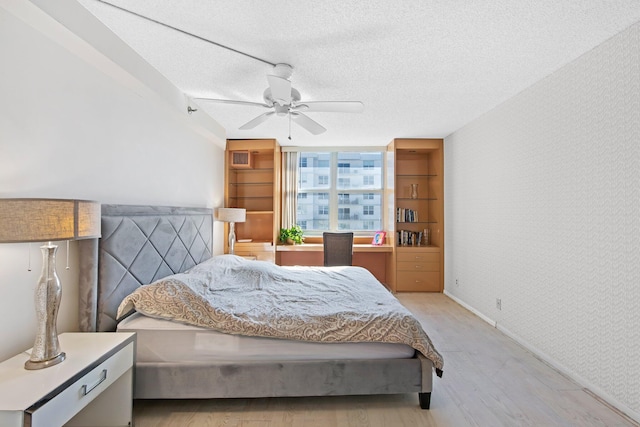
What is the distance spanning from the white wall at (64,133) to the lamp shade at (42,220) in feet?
1.47

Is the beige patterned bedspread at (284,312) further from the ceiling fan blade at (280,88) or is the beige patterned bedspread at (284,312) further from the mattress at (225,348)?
the ceiling fan blade at (280,88)

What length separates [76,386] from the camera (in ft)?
4.40

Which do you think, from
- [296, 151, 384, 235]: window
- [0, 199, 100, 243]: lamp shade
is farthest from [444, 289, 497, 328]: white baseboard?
[0, 199, 100, 243]: lamp shade

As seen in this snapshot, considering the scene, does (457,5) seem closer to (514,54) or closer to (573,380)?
(514,54)

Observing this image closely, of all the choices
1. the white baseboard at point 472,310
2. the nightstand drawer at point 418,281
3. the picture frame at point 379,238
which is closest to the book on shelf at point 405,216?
the picture frame at point 379,238

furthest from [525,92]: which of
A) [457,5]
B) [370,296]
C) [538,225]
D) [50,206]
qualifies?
[50,206]

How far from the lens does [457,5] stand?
182 cm

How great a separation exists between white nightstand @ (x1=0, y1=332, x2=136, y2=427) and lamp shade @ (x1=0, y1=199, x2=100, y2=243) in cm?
61

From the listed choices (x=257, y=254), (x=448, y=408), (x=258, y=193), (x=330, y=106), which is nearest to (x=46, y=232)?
(x=330, y=106)

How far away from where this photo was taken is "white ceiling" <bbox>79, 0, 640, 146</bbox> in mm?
1855

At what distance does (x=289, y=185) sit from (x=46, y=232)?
4318 millimetres

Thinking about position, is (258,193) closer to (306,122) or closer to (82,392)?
(306,122)

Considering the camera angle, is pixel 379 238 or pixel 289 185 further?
pixel 289 185

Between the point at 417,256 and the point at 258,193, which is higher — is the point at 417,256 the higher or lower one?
the lower one
